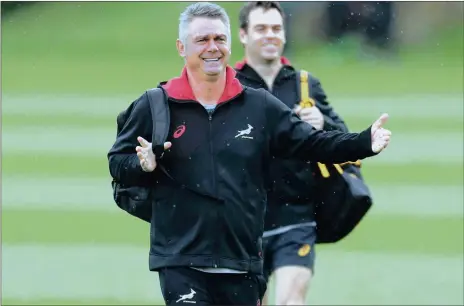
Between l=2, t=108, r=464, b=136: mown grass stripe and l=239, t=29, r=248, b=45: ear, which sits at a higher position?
l=239, t=29, r=248, b=45: ear

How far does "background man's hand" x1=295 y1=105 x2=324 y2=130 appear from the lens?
8.70 meters

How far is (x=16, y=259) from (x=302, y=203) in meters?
5.29

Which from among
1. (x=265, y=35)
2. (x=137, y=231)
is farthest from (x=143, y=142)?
(x=137, y=231)

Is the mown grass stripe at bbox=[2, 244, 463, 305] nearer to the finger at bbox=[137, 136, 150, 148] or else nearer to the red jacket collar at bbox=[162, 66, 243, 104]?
the red jacket collar at bbox=[162, 66, 243, 104]

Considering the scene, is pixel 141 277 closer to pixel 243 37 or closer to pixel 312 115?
pixel 243 37

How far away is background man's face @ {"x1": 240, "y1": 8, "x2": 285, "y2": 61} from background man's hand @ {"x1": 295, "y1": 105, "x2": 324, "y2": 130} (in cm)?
45

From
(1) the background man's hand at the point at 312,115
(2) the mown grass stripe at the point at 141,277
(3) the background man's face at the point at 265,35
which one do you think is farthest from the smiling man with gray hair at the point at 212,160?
(2) the mown grass stripe at the point at 141,277

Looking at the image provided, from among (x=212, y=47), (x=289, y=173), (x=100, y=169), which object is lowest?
(x=100, y=169)

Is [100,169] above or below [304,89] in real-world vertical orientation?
below

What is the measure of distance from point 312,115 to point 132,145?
73.4 inches

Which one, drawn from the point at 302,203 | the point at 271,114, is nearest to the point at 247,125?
the point at 271,114

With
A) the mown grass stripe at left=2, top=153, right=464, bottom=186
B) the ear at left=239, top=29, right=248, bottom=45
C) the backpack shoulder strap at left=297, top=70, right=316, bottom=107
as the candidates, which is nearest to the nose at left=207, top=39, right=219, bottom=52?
the backpack shoulder strap at left=297, top=70, right=316, bottom=107

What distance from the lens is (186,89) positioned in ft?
23.4

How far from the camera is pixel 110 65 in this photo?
31969 millimetres
